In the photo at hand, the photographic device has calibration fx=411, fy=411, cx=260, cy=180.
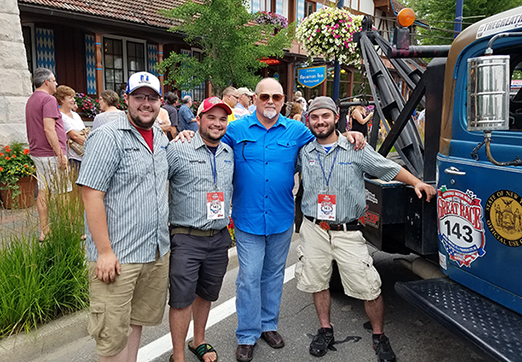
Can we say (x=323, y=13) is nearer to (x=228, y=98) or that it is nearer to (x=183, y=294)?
(x=228, y=98)

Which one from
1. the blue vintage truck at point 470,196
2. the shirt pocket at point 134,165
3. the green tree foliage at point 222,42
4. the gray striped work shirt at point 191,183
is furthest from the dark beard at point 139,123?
the green tree foliage at point 222,42

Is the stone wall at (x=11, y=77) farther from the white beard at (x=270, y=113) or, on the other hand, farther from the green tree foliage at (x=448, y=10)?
the green tree foliage at (x=448, y=10)

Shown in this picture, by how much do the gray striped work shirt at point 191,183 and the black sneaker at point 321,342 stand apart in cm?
112

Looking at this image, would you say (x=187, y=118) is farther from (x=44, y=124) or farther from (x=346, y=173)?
(x=346, y=173)

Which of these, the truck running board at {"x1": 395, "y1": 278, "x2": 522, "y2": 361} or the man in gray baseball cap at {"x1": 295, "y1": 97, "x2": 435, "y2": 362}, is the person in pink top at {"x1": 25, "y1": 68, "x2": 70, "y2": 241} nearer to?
the man in gray baseball cap at {"x1": 295, "y1": 97, "x2": 435, "y2": 362}

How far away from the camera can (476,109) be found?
187 cm

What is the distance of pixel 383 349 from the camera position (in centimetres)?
286

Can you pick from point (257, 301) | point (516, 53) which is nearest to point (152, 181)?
point (257, 301)

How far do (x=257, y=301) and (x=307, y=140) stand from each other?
126 cm

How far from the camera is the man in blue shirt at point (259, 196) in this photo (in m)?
2.96

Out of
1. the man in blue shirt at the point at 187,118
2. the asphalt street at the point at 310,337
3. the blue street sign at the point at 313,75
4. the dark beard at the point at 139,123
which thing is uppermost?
the blue street sign at the point at 313,75

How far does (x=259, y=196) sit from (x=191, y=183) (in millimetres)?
526

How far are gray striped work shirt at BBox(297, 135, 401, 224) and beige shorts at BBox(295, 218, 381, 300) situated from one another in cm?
13

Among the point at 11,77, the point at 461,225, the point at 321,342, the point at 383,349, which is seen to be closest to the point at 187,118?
the point at 11,77
